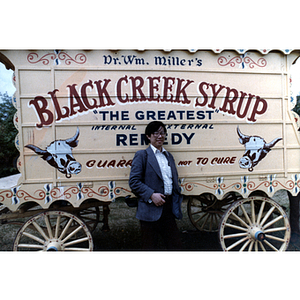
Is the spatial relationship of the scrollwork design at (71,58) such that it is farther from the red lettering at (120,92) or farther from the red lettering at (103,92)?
the red lettering at (120,92)

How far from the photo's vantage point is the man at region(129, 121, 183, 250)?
8.00 ft

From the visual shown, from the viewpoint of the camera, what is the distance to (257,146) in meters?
2.81

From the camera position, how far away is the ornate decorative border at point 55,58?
2568 mm

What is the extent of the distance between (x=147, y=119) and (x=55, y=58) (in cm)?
140

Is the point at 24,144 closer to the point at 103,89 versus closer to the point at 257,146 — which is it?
the point at 103,89

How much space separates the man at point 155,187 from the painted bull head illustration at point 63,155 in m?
0.80

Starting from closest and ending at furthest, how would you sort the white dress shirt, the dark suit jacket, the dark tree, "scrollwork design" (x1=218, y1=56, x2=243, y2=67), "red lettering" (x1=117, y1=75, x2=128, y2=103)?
1. the dark suit jacket
2. the white dress shirt
3. "red lettering" (x1=117, y1=75, x2=128, y2=103)
4. "scrollwork design" (x1=218, y1=56, x2=243, y2=67)
5. the dark tree

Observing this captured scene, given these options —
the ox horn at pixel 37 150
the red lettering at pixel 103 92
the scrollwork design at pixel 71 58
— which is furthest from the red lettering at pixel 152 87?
the ox horn at pixel 37 150

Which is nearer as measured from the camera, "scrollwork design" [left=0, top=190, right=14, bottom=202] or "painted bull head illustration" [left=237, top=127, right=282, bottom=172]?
"scrollwork design" [left=0, top=190, right=14, bottom=202]

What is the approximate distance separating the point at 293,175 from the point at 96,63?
311 cm

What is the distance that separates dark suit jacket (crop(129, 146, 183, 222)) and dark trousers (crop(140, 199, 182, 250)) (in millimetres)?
83

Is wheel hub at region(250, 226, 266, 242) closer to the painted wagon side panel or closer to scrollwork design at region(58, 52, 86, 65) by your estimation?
the painted wagon side panel

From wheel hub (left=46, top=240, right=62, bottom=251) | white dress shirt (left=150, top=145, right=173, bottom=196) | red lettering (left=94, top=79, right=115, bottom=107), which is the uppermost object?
red lettering (left=94, top=79, right=115, bottom=107)

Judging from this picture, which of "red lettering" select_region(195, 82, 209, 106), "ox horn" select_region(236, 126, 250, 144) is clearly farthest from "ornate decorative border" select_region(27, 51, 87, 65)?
"ox horn" select_region(236, 126, 250, 144)
